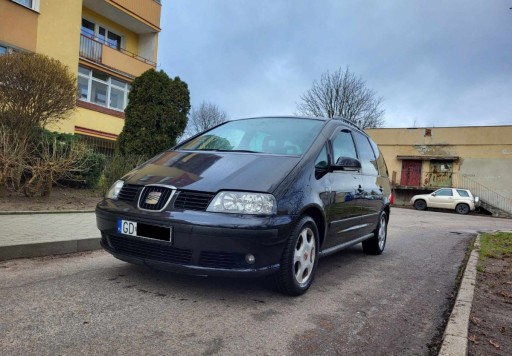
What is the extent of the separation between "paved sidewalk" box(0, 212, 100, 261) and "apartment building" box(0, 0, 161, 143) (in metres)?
8.88

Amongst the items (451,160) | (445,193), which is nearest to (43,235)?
(445,193)

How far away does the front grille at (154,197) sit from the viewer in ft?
11.4

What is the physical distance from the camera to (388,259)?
629 centimetres

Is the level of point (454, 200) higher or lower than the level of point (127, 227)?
lower

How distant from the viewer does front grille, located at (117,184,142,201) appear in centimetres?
371

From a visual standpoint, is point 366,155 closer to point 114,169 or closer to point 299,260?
point 299,260

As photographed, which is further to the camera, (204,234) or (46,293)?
(46,293)

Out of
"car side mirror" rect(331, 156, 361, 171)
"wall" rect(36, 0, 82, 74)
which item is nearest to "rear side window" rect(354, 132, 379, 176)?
"car side mirror" rect(331, 156, 361, 171)

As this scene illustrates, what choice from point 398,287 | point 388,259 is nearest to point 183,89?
point 388,259

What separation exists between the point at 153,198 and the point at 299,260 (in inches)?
55.0

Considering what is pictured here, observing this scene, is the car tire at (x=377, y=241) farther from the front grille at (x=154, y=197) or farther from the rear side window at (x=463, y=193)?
the rear side window at (x=463, y=193)

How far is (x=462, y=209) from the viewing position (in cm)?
2564

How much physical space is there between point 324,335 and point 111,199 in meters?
2.26

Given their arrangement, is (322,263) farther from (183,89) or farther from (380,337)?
(183,89)
